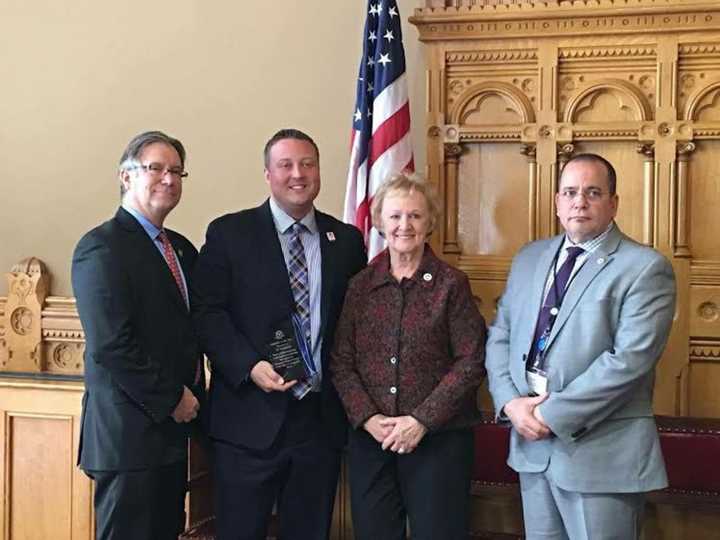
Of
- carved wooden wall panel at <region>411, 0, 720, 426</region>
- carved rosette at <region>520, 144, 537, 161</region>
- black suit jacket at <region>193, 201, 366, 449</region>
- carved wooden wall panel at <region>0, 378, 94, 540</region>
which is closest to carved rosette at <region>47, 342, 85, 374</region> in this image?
carved wooden wall panel at <region>0, 378, 94, 540</region>

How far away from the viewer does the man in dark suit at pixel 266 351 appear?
2.72m

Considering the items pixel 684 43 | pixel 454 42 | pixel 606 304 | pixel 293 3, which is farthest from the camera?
pixel 293 3

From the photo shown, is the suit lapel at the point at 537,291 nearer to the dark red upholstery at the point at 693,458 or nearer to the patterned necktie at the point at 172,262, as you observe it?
the dark red upholstery at the point at 693,458

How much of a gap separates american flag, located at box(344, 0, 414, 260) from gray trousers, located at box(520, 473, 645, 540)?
1376mm

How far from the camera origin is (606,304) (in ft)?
8.07

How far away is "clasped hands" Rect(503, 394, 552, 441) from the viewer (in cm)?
250

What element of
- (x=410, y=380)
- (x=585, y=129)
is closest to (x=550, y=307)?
(x=410, y=380)

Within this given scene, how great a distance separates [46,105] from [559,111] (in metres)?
2.46

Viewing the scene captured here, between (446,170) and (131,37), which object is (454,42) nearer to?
(446,170)

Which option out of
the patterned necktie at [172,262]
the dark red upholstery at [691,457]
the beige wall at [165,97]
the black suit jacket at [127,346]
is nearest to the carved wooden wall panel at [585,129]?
the beige wall at [165,97]

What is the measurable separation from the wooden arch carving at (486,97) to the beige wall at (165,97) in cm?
24

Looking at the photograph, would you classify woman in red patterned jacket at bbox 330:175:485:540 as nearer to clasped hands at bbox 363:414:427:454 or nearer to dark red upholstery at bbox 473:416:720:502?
clasped hands at bbox 363:414:427:454

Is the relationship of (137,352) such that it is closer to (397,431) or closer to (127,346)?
(127,346)

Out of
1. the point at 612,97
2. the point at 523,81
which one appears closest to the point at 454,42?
the point at 523,81
